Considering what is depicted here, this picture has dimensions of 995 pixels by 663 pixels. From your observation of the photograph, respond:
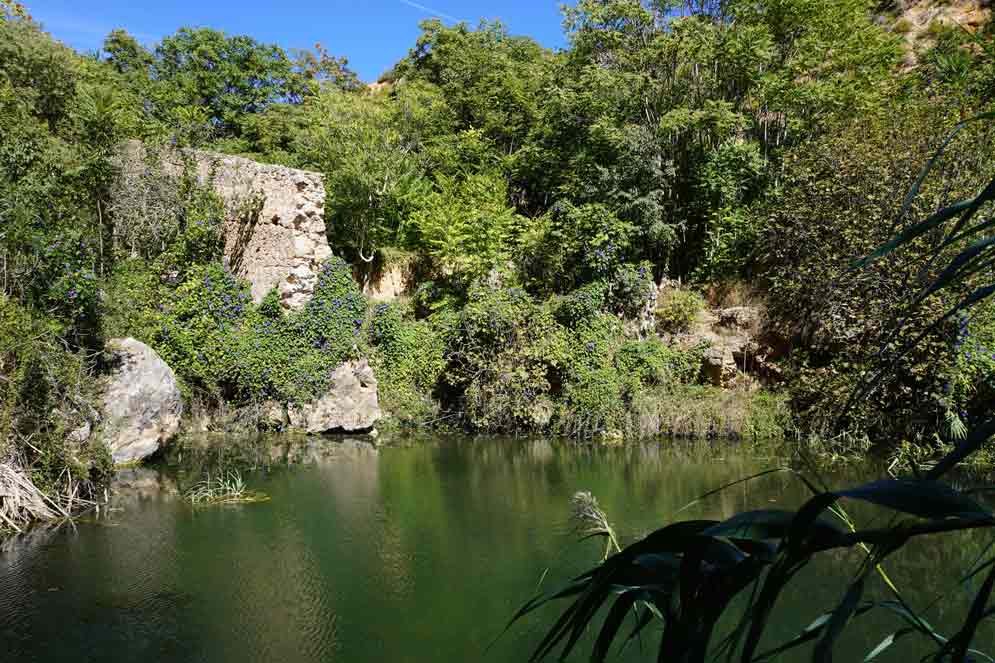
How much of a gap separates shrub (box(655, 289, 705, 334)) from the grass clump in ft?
28.1

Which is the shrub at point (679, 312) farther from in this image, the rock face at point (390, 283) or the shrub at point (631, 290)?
the rock face at point (390, 283)

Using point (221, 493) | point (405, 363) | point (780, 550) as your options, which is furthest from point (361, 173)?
point (780, 550)

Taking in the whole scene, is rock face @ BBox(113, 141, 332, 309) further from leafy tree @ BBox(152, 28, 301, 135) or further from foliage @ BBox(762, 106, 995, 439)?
foliage @ BBox(762, 106, 995, 439)

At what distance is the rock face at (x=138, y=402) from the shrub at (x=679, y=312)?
29.1ft

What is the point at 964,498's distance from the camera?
23.4 inches

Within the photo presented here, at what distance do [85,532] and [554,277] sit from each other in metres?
9.98

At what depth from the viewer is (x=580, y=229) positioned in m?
15.0

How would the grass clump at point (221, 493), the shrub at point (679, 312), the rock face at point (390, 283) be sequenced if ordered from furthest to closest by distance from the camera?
the rock face at point (390, 283)
the shrub at point (679, 312)
the grass clump at point (221, 493)

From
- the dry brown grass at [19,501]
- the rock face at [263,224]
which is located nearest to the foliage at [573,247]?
the rock face at [263,224]

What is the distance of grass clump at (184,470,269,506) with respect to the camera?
28.8ft

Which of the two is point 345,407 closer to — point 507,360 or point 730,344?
point 507,360

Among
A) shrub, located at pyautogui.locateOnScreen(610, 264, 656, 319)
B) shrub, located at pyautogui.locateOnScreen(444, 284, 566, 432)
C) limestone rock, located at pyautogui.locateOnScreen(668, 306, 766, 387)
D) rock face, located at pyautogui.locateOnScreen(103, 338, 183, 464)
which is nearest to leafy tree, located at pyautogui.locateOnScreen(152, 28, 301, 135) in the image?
shrub, located at pyautogui.locateOnScreen(444, 284, 566, 432)

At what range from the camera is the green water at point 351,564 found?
5227 mm

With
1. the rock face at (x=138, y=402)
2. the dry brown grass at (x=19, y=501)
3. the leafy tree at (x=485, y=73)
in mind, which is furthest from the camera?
the leafy tree at (x=485, y=73)
